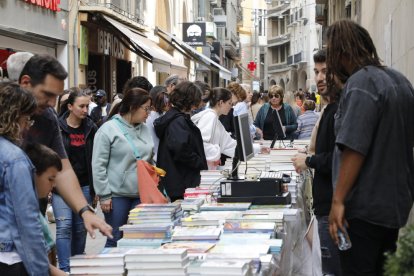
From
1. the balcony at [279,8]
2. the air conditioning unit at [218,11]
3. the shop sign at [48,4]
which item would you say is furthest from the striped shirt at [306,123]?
the balcony at [279,8]

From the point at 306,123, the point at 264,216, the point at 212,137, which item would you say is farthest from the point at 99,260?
the point at 306,123

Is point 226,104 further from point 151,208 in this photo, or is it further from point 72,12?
point 72,12

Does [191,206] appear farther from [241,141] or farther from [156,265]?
[156,265]

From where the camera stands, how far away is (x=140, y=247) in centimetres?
500

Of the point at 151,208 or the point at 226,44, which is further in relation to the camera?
the point at 226,44

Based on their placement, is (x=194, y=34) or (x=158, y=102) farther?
(x=194, y=34)

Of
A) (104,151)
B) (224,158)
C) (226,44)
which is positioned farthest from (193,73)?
(104,151)

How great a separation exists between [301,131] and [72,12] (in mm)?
8045

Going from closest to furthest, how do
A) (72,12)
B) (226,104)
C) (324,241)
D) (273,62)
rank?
(324,241) < (226,104) < (72,12) < (273,62)

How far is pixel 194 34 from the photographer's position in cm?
3612

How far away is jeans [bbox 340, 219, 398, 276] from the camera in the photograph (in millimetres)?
4555

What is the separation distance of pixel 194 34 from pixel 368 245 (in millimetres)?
31974

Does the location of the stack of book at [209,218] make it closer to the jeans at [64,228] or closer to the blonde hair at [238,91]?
the jeans at [64,228]

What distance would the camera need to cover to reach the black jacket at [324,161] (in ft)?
19.2
